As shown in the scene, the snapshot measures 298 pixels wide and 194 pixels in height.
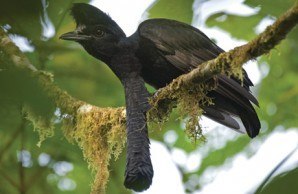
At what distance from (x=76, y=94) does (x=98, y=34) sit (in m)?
0.51

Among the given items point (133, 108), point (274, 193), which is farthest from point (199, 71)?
point (274, 193)

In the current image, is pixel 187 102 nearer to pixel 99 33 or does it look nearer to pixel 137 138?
pixel 137 138

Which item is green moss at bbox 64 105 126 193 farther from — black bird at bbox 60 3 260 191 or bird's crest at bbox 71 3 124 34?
bird's crest at bbox 71 3 124 34

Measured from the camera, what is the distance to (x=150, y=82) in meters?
3.40

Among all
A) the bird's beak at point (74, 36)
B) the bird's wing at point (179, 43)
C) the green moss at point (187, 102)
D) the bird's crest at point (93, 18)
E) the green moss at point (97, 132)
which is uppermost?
the bird's crest at point (93, 18)

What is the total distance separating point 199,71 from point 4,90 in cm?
155

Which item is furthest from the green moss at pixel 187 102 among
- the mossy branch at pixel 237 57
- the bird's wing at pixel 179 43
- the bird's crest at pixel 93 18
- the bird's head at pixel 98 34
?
the bird's crest at pixel 93 18

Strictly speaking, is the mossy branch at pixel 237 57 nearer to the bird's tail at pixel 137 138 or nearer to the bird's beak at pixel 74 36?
the bird's tail at pixel 137 138

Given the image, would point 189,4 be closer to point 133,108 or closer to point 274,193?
point 274,193

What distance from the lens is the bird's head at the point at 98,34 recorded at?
330 centimetres

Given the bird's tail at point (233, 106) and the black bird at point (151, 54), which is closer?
the bird's tail at point (233, 106)

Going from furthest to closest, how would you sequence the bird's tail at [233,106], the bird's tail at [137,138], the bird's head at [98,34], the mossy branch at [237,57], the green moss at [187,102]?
the bird's head at [98,34]
the bird's tail at [233,106]
the green moss at [187,102]
the bird's tail at [137,138]
the mossy branch at [237,57]

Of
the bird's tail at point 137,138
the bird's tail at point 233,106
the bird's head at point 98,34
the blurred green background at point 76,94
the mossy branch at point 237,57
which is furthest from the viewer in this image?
the bird's head at point 98,34

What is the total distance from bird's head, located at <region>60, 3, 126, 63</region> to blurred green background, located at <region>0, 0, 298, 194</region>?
0.10 meters
